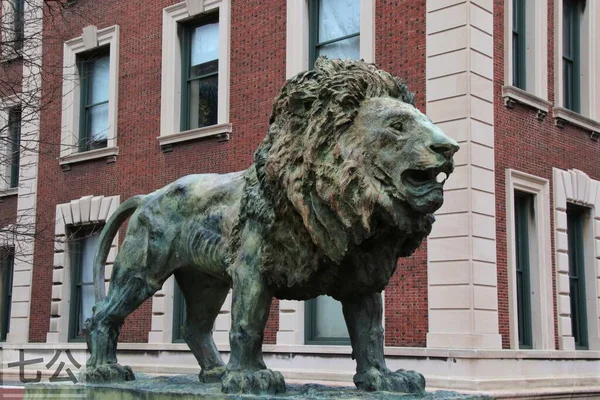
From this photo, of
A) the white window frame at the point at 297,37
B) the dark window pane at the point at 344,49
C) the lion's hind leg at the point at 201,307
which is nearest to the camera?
the lion's hind leg at the point at 201,307

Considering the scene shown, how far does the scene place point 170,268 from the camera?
607 centimetres

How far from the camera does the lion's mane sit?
4590mm

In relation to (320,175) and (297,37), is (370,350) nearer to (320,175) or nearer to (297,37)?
(320,175)

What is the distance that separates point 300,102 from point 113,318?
7.25 feet

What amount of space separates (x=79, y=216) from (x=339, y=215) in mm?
17903

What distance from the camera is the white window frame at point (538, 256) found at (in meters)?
16.0

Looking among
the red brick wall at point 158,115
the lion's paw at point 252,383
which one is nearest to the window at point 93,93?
the red brick wall at point 158,115

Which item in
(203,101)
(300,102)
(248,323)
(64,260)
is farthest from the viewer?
(64,260)

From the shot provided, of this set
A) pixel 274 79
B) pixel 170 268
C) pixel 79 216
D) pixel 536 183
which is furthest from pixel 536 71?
pixel 170 268

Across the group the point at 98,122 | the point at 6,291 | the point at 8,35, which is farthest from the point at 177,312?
the point at 6,291

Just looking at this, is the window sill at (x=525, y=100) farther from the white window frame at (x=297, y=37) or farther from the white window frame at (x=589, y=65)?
the white window frame at (x=297, y=37)

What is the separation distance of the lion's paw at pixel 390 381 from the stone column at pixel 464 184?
9.83 m

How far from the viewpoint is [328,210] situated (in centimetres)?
474

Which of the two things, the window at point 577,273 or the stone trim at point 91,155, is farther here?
the stone trim at point 91,155
